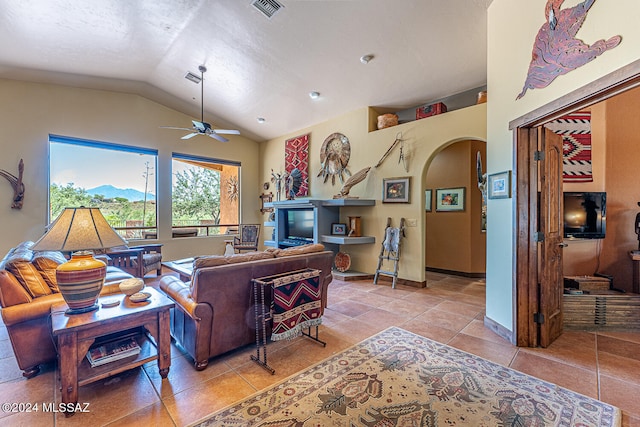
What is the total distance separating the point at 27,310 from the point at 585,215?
5.87 m

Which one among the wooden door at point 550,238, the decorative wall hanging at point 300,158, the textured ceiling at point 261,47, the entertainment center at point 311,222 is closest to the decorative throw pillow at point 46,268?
the textured ceiling at point 261,47

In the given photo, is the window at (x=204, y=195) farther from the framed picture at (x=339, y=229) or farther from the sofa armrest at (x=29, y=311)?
the sofa armrest at (x=29, y=311)

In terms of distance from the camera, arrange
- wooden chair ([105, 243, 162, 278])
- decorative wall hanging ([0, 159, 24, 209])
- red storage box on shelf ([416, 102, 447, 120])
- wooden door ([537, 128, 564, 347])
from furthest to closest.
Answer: decorative wall hanging ([0, 159, 24, 209]) → wooden chair ([105, 243, 162, 278]) → red storage box on shelf ([416, 102, 447, 120]) → wooden door ([537, 128, 564, 347])

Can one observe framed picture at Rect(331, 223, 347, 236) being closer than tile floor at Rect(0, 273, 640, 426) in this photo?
No

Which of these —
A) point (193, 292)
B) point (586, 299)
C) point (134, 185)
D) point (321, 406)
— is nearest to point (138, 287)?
point (193, 292)

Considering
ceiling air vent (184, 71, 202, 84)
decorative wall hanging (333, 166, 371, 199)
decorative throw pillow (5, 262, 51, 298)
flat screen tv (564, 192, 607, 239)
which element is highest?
ceiling air vent (184, 71, 202, 84)

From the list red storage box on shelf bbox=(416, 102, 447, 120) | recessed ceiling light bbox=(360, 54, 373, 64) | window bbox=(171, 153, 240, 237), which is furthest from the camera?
window bbox=(171, 153, 240, 237)

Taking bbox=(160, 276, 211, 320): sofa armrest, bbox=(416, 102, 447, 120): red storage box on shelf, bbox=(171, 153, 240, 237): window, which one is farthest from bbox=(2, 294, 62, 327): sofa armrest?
bbox=(416, 102, 447, 120): red storage box on shelf

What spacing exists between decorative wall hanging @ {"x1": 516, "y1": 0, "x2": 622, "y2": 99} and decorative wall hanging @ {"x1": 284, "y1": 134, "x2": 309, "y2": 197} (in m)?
4.77

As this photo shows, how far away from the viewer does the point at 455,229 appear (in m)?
5.90

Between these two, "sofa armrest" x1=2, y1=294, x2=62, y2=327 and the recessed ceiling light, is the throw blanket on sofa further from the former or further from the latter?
the recessed ceiling light

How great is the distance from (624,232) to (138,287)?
5.74 metres

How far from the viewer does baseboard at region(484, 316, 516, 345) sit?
282 centimetres

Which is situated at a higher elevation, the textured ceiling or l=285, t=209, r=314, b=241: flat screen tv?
the textured ceiling
